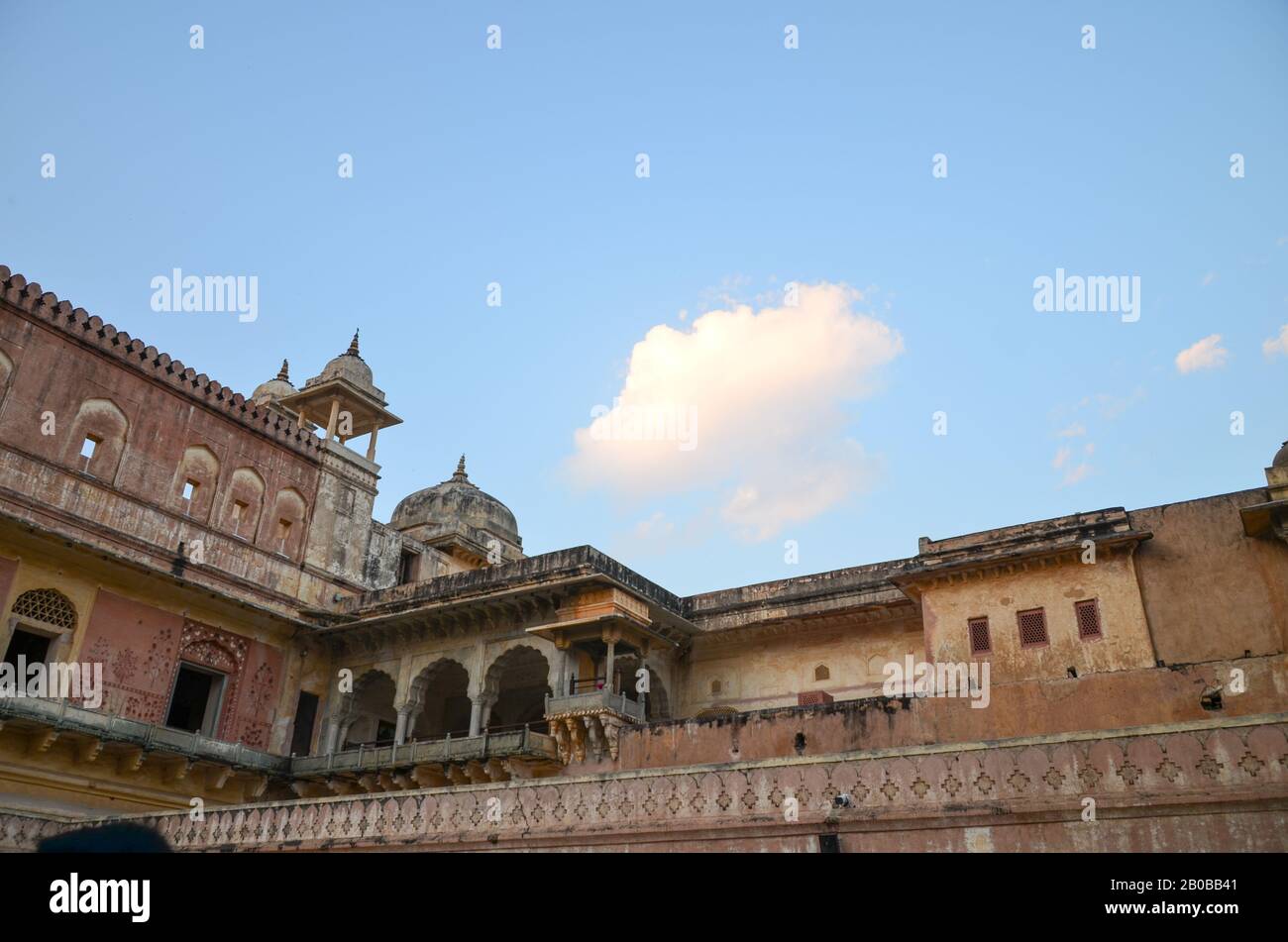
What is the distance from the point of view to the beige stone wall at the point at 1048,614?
14.9 m

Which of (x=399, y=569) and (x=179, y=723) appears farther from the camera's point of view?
(x=399, y=569)

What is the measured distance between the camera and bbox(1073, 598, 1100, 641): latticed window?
15188 mm

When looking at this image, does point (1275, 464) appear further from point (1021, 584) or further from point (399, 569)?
point (399, 569)

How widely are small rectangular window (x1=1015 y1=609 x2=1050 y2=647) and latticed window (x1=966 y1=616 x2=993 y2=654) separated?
1.67 ft

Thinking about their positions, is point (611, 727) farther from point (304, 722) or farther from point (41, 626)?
point (41, 626)

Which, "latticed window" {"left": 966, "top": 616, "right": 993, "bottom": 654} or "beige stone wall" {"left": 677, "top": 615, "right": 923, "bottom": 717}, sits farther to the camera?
"beige stone wall" {"left": 677, "top": 615, "right": 923, "bottom": 717}

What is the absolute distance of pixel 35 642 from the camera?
61.0 feet

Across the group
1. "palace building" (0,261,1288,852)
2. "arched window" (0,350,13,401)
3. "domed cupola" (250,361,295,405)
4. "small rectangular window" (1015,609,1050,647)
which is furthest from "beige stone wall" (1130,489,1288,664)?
"domed cupola" (250,361,295,405)

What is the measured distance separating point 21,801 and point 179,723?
15.0 feet

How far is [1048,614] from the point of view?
15633 millimetres

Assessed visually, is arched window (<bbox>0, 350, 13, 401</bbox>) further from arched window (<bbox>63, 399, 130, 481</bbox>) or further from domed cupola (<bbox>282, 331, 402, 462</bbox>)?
domed cupola (<bbox>282, 331, 402, 462</bbox>)
